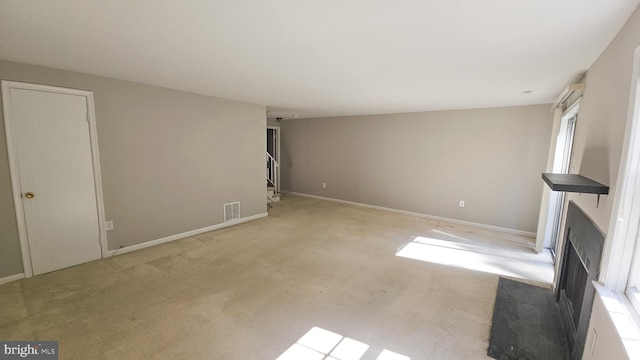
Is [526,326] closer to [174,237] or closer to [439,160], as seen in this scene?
[439,160]

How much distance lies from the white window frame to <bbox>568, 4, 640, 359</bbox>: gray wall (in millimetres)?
89

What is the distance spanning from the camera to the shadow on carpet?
1854 mm

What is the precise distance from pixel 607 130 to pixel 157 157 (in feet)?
15.2

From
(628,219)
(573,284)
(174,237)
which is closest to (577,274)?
(573,284)

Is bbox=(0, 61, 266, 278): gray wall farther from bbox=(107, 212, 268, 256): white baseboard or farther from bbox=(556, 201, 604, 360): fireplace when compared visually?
bbox=(556, 201, 604, 360): fireplace

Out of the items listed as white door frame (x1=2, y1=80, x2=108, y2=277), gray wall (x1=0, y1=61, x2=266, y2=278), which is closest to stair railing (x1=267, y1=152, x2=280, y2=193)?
gray wall (x1=0, y1=61, x2=266, y2=278)

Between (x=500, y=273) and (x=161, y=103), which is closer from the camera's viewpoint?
(x=500, y=273)

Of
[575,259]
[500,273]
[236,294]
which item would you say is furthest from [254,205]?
[575,259]

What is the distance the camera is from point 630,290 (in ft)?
4.34

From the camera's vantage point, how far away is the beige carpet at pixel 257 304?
188cm

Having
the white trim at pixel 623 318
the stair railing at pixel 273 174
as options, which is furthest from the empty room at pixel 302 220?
the stair railing at pixel 273 174

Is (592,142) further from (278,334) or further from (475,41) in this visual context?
(278,334)

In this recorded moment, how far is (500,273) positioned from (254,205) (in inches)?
162

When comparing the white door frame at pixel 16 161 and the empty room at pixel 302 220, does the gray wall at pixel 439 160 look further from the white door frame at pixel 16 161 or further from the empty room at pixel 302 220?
the white door frame at pixel 16 161
